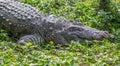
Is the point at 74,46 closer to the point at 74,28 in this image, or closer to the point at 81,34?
the point at 81,34

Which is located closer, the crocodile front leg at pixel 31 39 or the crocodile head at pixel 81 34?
the crocodile front leg at pixel 31 39

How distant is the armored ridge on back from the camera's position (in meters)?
8.40

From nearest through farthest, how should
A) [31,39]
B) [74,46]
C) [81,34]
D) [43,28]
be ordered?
1. [74,46]
2. [31,39]
3. [81,34]
4. [43,28]

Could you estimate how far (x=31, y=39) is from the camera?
322 inches

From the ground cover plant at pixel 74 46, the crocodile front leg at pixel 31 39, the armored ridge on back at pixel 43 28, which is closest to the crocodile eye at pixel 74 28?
the armored ridge on back at pixel 43 28

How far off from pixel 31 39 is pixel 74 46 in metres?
0.99

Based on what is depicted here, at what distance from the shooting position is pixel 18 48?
7.40 m

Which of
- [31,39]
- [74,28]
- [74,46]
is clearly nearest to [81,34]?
[74,28]

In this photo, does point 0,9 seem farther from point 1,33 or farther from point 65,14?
point 65,14

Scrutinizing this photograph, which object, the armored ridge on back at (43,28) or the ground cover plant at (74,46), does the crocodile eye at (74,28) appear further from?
the ground cover plant at (74,46)

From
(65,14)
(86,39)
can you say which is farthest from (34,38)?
(65,14)

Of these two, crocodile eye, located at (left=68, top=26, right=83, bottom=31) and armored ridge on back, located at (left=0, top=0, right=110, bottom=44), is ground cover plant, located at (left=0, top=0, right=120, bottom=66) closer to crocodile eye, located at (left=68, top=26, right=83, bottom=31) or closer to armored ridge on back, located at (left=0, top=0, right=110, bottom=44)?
armored ridge on back, located at (left=0, top=0, right=110, bottom=44)

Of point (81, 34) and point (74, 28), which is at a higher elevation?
point (74, 28)

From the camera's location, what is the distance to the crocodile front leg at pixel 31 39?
801cm
